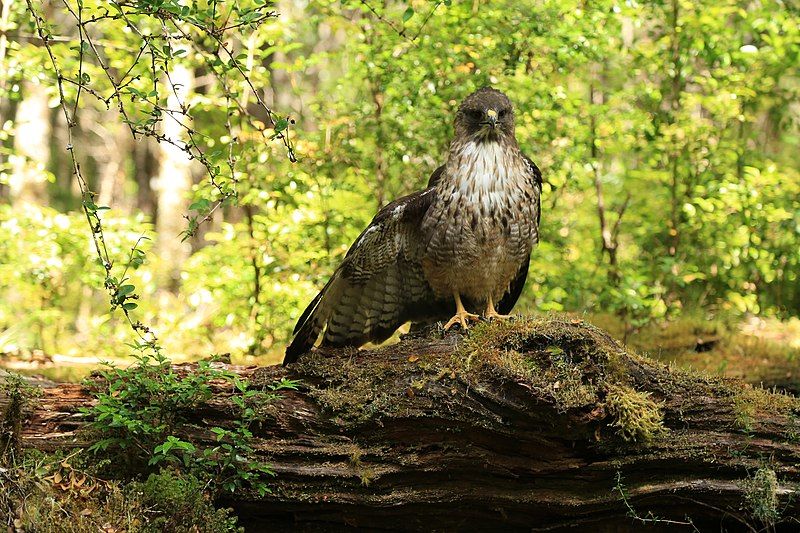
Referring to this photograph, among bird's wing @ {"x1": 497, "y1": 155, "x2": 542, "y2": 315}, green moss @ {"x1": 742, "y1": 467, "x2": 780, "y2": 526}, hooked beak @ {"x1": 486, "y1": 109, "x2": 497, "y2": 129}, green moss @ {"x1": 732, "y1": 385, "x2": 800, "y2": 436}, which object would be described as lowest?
green moss @ {"x1": 742, "y1": 467, "x2": 780, "y2": 526}

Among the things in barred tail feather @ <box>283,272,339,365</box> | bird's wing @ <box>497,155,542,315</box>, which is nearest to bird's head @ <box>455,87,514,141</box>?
bird's wing @ <box>497,155,542,315</box>

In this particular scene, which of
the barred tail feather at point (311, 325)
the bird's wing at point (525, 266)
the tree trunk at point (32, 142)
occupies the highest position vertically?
the tree trunk at point (32, 142)

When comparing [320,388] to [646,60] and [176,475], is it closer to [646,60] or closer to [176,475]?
[176,475]

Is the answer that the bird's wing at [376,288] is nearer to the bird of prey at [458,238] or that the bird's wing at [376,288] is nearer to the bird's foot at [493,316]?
the bird of prey at [458,238]

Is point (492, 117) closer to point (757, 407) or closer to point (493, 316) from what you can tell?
point (493, 316)

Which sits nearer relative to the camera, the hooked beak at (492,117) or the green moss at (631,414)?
the green moss at (631,414)

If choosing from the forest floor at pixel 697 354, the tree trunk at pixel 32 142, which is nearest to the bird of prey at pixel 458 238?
the forest floor at pixel 697 354

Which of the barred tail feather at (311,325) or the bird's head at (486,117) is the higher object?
the bird's head at (486,117)

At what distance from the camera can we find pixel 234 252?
861 cm

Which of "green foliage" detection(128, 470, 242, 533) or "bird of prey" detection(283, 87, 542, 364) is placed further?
"bird of prey" detection(283, 87, 542, 364)

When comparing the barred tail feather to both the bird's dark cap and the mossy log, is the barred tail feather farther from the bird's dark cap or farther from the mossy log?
the bird's dark cap

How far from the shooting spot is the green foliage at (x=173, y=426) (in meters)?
4.33

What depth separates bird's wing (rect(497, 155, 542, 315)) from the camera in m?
5.73

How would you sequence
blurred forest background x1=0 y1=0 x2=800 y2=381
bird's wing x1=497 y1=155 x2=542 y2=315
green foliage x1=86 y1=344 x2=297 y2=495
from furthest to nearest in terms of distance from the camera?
1. blurred forest background x1=0 y1=0 x2=800 y2=381
2. bird's wing x1=497 y1=155 x2=542 y2=315
3. green foliage x1=86 y1=344 x2=297 y2=495
